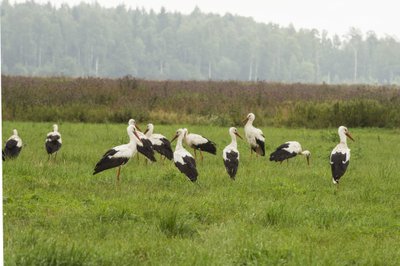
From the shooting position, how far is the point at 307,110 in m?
26.8

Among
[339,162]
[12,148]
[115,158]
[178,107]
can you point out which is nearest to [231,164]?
[339,162]

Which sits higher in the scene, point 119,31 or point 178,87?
point 119,31

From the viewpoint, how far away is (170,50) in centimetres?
15688

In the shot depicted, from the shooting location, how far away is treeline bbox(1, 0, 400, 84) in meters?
138

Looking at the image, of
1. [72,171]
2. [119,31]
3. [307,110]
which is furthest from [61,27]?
[72,171]

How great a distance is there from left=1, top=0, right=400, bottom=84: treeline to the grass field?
370ft

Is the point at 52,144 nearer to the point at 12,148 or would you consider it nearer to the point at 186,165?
the point at 12,148

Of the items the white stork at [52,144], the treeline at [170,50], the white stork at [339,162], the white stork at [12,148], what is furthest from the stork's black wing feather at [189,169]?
the treeline at [170,50]

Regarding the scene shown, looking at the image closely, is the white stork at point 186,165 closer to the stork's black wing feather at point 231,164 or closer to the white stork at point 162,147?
the stork's black wing feather at point 231,164

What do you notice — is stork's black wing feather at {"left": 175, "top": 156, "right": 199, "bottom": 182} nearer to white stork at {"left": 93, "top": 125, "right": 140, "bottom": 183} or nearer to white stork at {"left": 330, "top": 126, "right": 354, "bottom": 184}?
white stork at {"left": 93, "top": 125, "right": 140, "bottom": 183}

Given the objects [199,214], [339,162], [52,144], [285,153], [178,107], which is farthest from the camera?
[178,107]

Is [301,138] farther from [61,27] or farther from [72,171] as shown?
[61,27]

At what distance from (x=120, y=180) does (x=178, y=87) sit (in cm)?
2490

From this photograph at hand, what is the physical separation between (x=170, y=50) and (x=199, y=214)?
492ft
